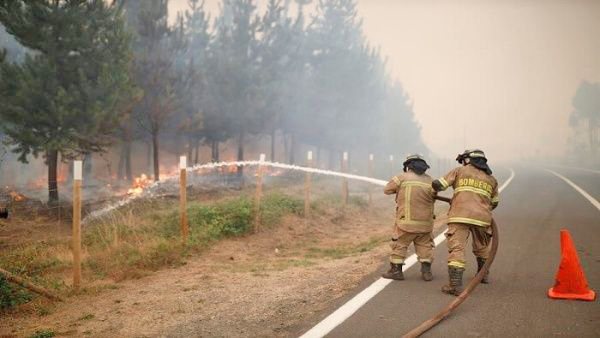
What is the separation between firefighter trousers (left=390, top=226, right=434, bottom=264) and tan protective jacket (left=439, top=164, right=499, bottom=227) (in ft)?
1.77

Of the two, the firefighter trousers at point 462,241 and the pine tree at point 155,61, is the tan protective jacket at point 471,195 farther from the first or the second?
the pine tree at point 155,61

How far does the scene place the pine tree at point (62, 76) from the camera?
14.7 meters

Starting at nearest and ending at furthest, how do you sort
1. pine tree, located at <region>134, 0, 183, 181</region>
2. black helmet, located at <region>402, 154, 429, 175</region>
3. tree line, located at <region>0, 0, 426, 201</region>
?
black helmet, located at <region>402, 154, 429, 175</region> < tree line, located at <region>0, 0, 426, 201</region> < pine tree, located at <region>134, 0, 183, 181</region>

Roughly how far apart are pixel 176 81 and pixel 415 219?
1879 centimetres

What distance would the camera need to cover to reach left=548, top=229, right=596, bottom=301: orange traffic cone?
5.21 metres

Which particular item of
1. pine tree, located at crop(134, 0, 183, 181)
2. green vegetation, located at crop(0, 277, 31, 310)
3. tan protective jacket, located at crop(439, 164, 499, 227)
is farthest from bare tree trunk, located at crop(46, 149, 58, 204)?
tan protective jacket, located at crop(439, 164, 499, 227)

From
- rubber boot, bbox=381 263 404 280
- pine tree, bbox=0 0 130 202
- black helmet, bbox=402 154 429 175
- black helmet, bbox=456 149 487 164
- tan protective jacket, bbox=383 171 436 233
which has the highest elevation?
pine tree, bbox=0 0 130 202

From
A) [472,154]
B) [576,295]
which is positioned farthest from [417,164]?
[576,295]

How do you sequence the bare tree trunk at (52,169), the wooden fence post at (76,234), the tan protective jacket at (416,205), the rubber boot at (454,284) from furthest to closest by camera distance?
the bare tree trunk at (52,169)
the wooden fence post at (76,234)
the tan protective jacket at (416,205)
the rubber boot at (454,284)

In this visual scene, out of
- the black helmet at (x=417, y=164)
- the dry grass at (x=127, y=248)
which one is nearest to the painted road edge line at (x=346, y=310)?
the black helmet at (x=417, y=164)

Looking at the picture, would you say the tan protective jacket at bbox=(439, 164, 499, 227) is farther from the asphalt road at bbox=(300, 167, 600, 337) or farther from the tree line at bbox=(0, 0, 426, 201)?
the tree line at bbox=(0, 0, 426, 201)

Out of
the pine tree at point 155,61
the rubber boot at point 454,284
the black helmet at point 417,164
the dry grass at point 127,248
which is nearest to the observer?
the rubber boot at point 454,284

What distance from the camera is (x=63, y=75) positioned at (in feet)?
51.5

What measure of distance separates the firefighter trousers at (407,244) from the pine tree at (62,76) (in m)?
12.2
